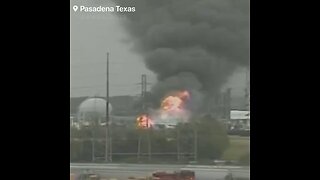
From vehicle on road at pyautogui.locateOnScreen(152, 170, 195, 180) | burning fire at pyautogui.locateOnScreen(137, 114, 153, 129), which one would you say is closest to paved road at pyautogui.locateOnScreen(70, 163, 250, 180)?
vehicle on road at pyautogui.locateOnScreen(152, 170, 195, 180)

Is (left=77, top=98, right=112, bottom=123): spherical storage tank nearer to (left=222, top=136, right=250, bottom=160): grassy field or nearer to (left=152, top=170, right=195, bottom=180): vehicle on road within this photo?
(left=152, top=170, right=195, bottom=180): vehicle on road

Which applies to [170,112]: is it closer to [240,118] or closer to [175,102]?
[175,102]

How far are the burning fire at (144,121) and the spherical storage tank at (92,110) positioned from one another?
12 cm

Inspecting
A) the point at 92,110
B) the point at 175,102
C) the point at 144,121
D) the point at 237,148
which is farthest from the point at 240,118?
the point at 92,110

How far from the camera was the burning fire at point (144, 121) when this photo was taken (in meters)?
2.05

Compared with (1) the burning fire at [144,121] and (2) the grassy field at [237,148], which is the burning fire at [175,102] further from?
(2) the grassy field at [237,148]

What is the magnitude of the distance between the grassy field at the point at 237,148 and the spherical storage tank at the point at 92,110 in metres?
0.48

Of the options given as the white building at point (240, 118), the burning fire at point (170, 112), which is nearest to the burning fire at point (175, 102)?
the burning fire at point (170, 112)

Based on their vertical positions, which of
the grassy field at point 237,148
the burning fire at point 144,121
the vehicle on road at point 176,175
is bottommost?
the vehicle on road at point 176,175

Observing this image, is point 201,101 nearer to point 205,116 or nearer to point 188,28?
point 205,116

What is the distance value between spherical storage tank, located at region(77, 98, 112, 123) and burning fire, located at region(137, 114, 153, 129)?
118mm

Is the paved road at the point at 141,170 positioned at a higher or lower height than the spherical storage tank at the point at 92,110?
lower
